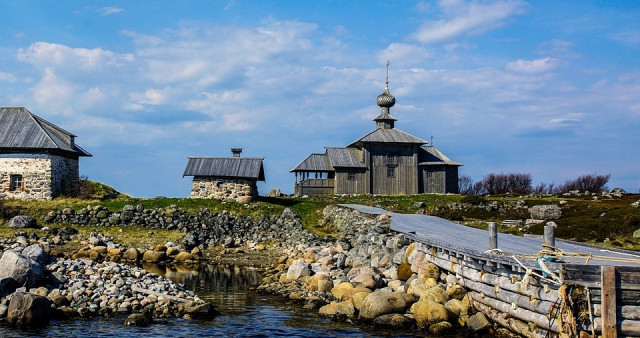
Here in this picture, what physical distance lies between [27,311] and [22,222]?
19.8 metres

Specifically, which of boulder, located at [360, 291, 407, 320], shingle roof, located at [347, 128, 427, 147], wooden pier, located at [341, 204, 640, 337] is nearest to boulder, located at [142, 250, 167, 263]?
boulder, located at [360, 291, 407, 320]

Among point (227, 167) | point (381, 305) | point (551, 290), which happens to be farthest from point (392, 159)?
point (551, 290)

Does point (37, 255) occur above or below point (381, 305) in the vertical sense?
above

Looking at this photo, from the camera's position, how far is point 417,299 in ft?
53.5

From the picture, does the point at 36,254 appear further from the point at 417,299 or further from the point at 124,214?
the point at 124,214

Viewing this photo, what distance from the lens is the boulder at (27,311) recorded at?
47.4ft

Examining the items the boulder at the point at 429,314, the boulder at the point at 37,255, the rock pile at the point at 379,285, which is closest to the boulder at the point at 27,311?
the boulder at the point at 37,255

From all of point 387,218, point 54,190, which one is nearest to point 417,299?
point 387,218

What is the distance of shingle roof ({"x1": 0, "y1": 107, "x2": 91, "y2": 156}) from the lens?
38.1 meters

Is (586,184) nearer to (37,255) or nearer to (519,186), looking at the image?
(519,186)

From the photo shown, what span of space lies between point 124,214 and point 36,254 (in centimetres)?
1541

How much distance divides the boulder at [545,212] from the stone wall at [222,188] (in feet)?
58.8

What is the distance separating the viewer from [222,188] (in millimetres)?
40031

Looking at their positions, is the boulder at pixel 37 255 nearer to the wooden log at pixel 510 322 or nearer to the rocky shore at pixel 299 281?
the rocky shore at pixel 299 281
